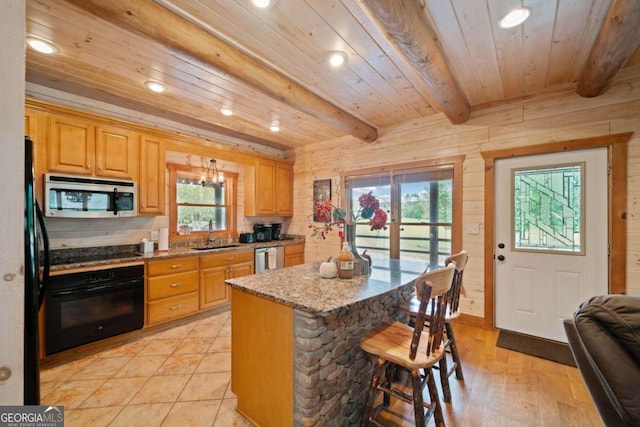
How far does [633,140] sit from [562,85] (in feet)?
Answer: 2.67

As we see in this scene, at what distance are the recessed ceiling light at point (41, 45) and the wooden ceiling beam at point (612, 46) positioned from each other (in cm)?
395

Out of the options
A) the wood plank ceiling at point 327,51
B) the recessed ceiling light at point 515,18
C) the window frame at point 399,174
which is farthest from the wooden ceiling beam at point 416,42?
the window frame at point 399,174

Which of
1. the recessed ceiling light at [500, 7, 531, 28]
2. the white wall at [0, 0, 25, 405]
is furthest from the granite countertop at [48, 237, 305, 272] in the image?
the recessed ceiling light at [500, 7, 531, 28]

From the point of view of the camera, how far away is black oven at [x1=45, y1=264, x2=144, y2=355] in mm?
2373

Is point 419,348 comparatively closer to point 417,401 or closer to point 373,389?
point 417,401

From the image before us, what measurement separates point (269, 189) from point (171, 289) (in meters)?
2.27

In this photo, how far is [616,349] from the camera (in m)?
0.99

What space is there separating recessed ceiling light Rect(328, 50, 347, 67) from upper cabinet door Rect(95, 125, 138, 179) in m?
2.50

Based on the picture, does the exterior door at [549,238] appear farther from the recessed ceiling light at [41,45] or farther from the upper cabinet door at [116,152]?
the recessed ceiling light at [41,45]

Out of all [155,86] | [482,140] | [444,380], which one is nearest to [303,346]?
[444,380]

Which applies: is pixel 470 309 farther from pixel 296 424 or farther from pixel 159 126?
pixel 159 126

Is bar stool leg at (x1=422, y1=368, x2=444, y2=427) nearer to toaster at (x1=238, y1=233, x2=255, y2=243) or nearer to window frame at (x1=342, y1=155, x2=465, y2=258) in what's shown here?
window frame at (x1=342, y1=155, x2=465, y2=258)

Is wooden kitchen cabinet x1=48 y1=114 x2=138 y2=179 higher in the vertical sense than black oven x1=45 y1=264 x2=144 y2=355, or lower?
higher

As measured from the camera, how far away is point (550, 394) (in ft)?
6.63
